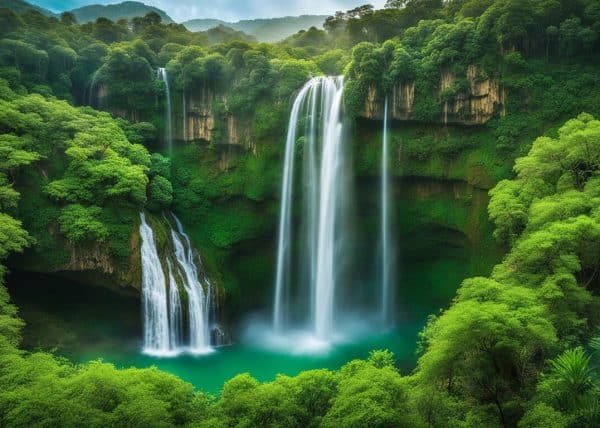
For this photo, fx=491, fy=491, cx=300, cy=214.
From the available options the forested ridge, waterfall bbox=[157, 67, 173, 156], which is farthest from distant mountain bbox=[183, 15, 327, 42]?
waterfall bbox=[157, 67, 173, 156]

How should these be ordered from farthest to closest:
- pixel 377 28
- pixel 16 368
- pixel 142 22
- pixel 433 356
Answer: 1. pixel 142 22
2. pixel 377 28
3. pixel 16 368
4. pixel 433 356

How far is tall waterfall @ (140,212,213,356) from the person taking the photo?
21469 millimetres

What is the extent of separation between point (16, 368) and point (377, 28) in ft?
95.2

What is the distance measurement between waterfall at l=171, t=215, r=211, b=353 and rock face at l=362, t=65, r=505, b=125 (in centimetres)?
1146

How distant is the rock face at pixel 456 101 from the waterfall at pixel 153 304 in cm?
1275

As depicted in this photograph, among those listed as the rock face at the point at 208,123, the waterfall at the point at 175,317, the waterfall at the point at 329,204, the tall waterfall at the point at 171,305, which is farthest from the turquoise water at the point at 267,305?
the rock face at the point at 208,123

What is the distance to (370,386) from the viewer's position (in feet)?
32.8

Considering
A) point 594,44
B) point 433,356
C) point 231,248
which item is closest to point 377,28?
point 594,44

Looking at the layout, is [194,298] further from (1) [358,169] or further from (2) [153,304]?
(1) [358,169]

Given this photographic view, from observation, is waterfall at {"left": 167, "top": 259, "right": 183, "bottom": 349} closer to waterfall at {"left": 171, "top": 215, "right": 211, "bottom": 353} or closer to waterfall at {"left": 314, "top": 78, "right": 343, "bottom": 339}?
waterfall at {"left": 171, "top": 215, "right": 211, "bottom": 353}

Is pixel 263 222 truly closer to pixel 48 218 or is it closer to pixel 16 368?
pixel 48 218

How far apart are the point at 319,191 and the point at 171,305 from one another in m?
9.20

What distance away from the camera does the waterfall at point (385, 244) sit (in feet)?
84.3

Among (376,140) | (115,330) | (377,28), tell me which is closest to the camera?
(115,330)
